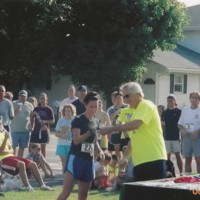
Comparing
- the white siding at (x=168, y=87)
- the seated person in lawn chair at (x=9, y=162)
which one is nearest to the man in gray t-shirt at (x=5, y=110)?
the seated person in lawn chair at (x=9, y=162)

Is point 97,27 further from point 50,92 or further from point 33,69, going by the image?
point 50,92

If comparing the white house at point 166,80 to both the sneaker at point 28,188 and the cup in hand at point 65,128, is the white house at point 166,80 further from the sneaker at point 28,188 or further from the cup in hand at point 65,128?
the sneaker at point 28,188

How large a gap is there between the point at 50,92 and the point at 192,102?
28.3 m

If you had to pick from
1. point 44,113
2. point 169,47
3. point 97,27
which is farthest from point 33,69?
point 44,113

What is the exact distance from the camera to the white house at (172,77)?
38.2 meters

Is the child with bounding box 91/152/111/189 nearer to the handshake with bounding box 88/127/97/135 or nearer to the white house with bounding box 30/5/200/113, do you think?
the handshake with bounding box 88/127/97/135

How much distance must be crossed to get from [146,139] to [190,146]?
18.0ft

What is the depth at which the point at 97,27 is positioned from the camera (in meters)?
32.3

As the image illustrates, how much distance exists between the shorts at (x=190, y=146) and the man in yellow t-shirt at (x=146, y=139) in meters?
5.29

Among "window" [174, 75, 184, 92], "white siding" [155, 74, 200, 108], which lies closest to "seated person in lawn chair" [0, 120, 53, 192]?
"white siding" [155, 74, 200, 108]

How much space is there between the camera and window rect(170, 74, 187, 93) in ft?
130

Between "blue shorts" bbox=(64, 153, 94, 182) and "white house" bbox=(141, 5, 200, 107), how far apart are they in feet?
98.0

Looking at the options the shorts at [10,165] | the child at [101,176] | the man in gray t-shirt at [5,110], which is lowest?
the child at [101,176]

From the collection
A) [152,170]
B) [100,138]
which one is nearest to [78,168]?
[152,170]
